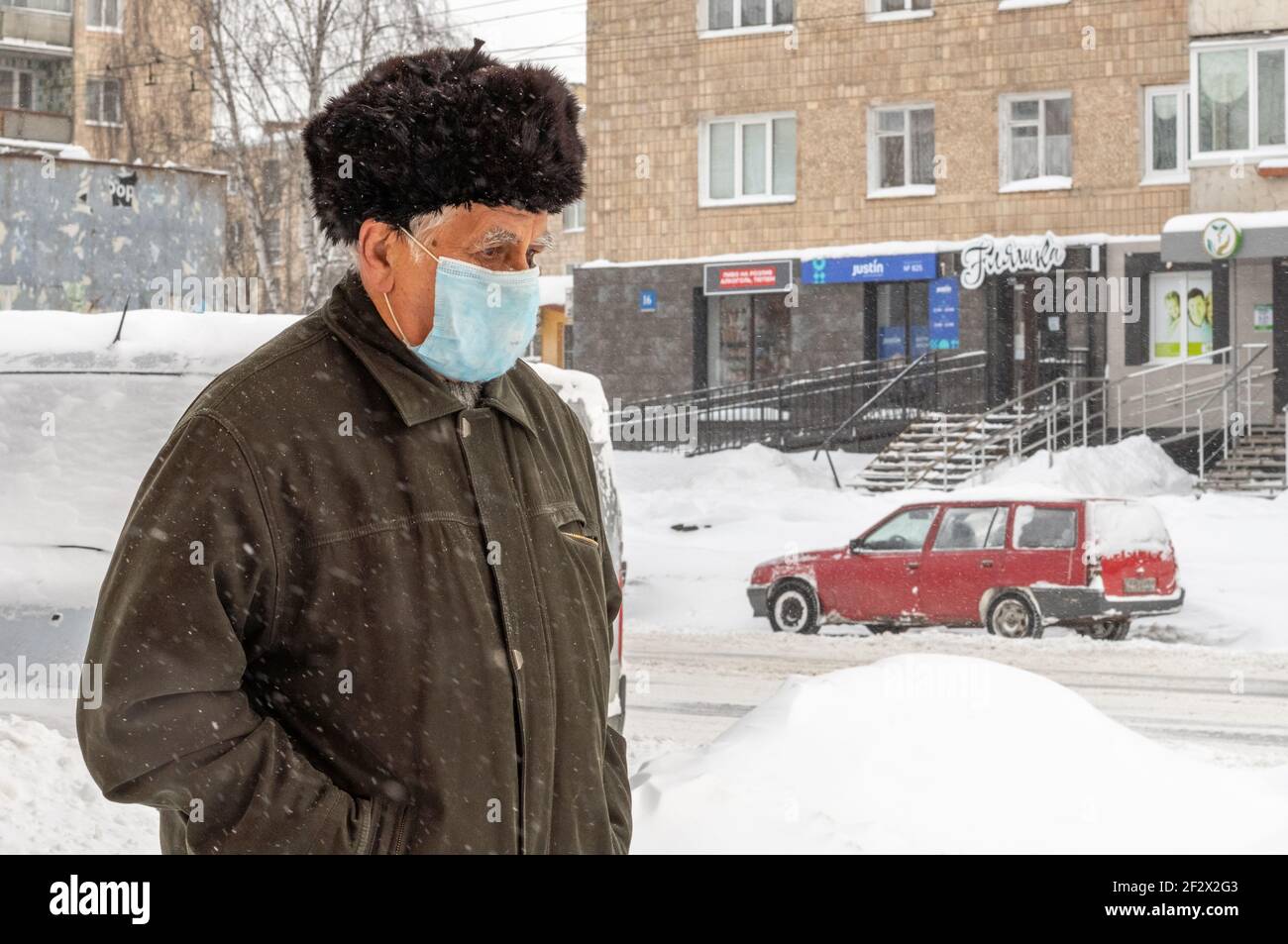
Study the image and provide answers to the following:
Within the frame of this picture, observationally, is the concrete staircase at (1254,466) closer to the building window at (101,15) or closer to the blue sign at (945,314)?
the blue sign at (945,314)

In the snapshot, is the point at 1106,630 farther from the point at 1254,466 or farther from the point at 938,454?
the point at 938,454

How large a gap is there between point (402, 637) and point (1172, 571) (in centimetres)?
1243

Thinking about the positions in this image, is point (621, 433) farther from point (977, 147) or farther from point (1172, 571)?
point (1172, 571)

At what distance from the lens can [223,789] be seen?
2.04 m

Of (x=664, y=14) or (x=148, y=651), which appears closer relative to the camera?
(x=148, y=651)

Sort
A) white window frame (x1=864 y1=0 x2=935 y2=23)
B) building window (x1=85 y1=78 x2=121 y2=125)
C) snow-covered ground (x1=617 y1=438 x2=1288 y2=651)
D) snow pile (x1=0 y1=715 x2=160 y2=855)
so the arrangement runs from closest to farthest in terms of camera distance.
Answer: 1. snow pile (x1=0 y1=715 x2=160 y2=855)
2. snow-covered ground (x1=617 y1=438 x2=1288 y2=651)
3. white window frame (x1=864 y1=0 x2=935 y2=23)
4. building window (x1=85 y1=78 x2=121 y2=125)

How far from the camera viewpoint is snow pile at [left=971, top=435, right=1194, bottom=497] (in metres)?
21.9

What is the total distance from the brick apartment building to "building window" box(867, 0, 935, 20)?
4 centimetres

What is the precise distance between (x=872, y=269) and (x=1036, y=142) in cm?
332

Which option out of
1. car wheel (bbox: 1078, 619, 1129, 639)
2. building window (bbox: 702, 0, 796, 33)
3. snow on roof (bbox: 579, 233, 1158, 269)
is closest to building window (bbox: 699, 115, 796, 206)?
snow on roof (bbox: 579, 233, 1158, 269)

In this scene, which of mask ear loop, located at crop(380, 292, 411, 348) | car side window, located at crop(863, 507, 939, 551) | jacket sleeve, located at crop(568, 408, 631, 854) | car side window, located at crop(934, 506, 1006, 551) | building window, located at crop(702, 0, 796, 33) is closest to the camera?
mask ear loop, located at crop(380, 292, 411, 348)

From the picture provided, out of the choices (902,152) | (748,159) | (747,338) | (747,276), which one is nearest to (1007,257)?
(902,152)

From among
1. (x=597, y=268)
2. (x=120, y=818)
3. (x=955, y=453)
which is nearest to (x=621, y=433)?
(x=597, y=268)

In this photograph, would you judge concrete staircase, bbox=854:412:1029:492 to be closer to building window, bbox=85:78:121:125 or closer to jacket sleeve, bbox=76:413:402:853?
jacket sleeve, bbox=76:413:402:853
